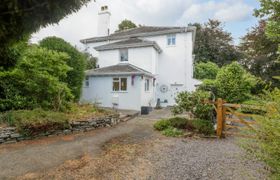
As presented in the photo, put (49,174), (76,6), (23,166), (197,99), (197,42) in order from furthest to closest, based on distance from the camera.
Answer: (197,42) < (197,99) < (23,166) < (49,174) < (76,6)

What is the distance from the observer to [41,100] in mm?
9438

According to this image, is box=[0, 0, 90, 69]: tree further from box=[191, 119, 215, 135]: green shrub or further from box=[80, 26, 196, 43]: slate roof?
box=[80, 26, 196, 43]: slate roof

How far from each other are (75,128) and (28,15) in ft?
23.4

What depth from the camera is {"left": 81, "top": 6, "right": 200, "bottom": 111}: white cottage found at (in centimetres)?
1581

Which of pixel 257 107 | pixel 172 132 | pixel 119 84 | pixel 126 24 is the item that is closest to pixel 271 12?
pixel 257 107

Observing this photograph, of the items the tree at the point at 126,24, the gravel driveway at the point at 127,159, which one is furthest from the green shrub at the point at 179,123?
the tree at the point at 126,24

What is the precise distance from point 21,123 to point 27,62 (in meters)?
2.77

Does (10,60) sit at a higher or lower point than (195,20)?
lower

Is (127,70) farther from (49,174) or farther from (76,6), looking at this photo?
(76,6)

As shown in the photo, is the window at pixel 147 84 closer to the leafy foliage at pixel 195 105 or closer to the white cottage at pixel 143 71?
the white cottage at pixel 143 71

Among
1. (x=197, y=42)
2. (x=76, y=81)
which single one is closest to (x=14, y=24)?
(x=76, y=81)

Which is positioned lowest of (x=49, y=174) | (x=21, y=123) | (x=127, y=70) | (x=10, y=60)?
(x=49, y=174)

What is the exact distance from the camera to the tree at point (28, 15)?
2.07 meters

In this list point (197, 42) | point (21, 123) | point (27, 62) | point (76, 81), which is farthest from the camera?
point (197, 42)
